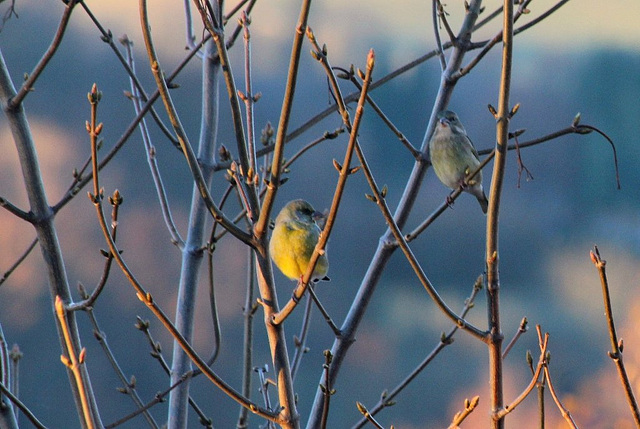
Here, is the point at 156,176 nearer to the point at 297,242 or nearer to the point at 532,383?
the point at 297,242

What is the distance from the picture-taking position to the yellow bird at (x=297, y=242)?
2.00 meters

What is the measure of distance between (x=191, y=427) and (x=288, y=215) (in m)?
2.47

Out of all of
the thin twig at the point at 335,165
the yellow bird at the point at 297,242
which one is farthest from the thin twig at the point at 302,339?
the thin twig at the point at 335,165

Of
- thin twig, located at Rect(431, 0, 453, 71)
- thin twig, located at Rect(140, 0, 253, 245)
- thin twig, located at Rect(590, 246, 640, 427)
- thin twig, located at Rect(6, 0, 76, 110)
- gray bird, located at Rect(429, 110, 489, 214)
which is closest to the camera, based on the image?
thin twig, located at Rect(590, 246, 640, 427)

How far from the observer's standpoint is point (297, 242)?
2.01 m

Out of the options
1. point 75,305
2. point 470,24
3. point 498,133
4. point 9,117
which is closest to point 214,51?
point 9,117

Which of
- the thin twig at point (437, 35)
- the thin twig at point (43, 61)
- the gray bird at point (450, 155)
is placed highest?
the gray bird at point (450, 155)

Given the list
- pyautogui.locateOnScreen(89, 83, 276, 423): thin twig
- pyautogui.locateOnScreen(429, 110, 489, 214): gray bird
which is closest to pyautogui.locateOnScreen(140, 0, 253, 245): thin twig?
pyautogui.locateOnScreen(89, 83, 276, 423): thin twig

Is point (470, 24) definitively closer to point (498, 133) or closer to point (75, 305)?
point (498, 133)

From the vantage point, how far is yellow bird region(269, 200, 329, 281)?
200cm

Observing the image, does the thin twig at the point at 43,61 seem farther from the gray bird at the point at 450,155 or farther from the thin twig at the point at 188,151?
the gray bird at the point at 450,155

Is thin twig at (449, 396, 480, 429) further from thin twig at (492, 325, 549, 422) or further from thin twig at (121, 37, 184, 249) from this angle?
thin twig at (121, 37, 184, 249)

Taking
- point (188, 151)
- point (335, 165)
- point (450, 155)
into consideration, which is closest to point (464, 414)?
point (335, 165)

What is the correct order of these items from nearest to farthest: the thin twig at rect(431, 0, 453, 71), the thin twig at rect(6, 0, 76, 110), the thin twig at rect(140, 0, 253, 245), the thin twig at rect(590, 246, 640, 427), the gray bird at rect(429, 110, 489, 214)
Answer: the thin twig at rect(590, 246, 640, 427) → the thin twig at rect(140, 0, 253, 245) → the thin twig at rect(6, 0, 76, 110) → the thin twig at rect(431, 0, 453, 71) → the gray bird at rect(429, 110, 489, 214)
